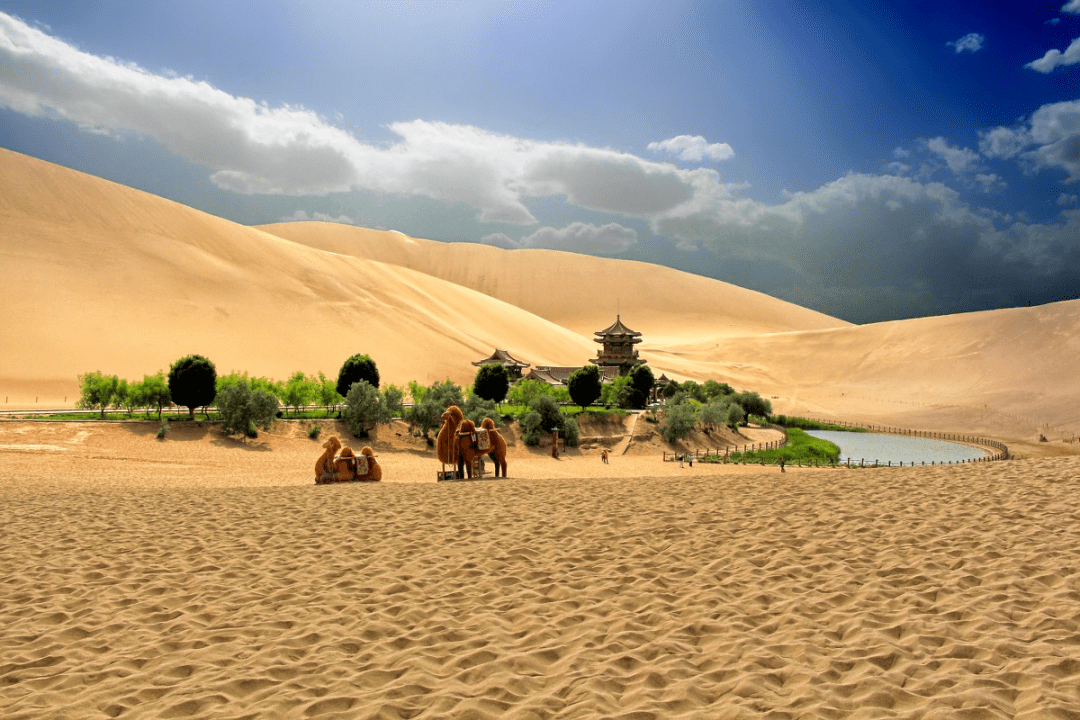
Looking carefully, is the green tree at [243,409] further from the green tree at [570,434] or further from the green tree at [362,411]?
the green tree at [570,434]

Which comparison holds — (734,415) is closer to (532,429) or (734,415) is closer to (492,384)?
(492,384)

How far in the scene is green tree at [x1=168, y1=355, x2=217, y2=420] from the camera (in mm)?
32844

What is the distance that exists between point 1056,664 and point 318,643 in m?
6.10

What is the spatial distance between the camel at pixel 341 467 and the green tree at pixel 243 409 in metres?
13.6

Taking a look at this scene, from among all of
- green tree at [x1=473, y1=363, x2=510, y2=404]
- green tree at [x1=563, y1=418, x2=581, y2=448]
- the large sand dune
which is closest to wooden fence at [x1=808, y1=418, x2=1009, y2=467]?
the large sand dune

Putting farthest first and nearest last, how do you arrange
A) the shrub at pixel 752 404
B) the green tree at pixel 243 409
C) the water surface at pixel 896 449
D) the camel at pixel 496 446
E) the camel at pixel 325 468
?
1. the shrub at pixel 752 404
2. the water surface at pixel 896 449
3. the green tree at pixel 243 409
4. the camel at pixel 496 446
5. the camel at pixel 325 468

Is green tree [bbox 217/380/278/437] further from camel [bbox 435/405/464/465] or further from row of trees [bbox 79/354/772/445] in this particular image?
camel [bbox 435/405/464/465]

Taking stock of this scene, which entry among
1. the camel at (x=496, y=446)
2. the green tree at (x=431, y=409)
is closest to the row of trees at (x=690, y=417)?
the green tree at (x=431, y=409)

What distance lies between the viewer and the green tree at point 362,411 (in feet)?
115

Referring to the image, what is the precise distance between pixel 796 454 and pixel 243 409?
107ft

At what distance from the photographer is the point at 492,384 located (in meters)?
45.8

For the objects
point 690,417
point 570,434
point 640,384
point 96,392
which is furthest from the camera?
point 640,384

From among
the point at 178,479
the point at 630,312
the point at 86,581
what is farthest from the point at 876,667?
the point at 630,312

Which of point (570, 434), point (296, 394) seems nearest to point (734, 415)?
point (570, 434)
